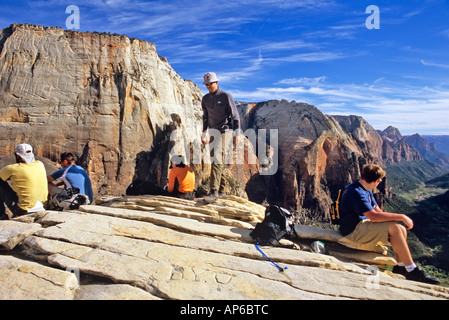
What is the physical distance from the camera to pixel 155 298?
11.7 feet

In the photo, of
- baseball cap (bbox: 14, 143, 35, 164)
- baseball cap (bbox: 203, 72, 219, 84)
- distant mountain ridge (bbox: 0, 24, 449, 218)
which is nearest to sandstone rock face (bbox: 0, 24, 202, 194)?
distant mountain ridge (bbox: 0, 24, 449, 218)

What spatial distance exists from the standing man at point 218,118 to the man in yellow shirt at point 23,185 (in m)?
3.84

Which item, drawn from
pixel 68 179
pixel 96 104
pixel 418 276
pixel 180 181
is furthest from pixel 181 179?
pixel 96 104

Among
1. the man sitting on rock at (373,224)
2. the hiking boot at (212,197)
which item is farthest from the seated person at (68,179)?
the man sitting on rock at (373,224)

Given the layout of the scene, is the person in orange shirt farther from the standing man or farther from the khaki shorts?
the khaki shorts

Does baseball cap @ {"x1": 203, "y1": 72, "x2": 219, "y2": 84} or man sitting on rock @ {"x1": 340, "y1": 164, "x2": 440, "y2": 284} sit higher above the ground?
baseball cap @ {"x1": 203, "y1": 72, "x2": 219, "y2": 84}

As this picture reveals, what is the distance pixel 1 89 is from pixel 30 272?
40.1 meters

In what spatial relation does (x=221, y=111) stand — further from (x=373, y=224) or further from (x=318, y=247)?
(x=373, y=224)

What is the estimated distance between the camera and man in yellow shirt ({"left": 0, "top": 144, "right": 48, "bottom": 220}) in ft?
20.0

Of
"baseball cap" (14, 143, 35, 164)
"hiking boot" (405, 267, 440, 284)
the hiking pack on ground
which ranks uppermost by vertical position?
"baseball cap" (14, 143, 35, 164)

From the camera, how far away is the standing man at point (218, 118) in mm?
7266

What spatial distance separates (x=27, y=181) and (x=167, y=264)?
407 centimetres

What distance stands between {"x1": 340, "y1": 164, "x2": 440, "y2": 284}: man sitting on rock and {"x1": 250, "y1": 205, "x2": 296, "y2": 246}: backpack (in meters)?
1.11

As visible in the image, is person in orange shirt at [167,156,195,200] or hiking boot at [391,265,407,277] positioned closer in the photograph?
hiking boot at [391,265,407,277]
